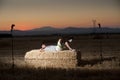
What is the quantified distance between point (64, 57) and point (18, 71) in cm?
212

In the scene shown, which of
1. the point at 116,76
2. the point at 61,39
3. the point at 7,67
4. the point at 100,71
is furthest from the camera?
the point at 61,39

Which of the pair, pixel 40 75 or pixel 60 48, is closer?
pixel 40 75

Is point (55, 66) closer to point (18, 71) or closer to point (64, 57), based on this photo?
point (64, 57)

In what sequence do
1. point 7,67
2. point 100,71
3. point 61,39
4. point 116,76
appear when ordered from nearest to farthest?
1. point 116,76
2. point 100,71
3. point 7,67
4. point 61,39

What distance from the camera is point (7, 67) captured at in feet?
51.5

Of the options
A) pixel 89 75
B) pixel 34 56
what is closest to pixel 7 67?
pixel 34 56

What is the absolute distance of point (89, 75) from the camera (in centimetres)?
1323

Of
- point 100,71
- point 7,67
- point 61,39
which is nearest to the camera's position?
point 100,71

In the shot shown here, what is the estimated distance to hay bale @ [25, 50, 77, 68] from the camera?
15.9 meters

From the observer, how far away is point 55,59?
16.1 metres

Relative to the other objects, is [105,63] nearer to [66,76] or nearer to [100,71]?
[100,71]

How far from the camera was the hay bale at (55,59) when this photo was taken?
1595cm

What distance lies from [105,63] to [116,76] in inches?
145

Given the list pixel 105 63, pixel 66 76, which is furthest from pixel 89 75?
pixel 105 63
